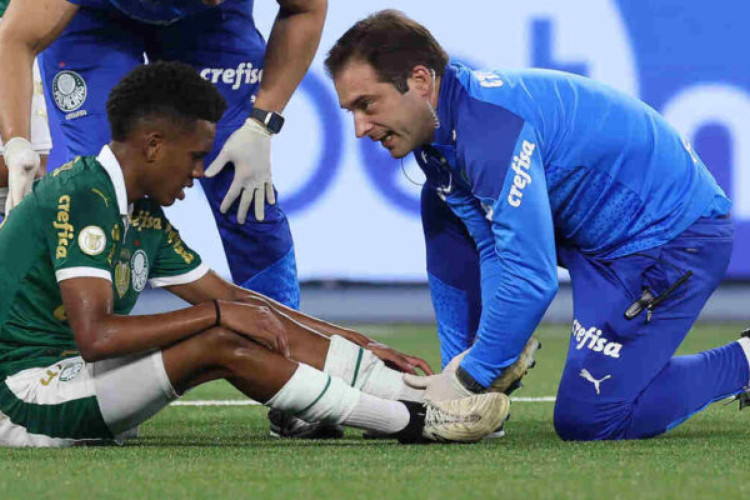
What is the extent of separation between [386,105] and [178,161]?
1.96 feet

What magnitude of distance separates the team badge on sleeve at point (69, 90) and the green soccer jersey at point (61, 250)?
27.9 inches

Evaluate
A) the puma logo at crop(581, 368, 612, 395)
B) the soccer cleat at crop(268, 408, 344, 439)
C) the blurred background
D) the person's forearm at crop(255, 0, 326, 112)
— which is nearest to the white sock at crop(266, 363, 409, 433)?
the soccer cleat at crop(268, 408, 344, 439)

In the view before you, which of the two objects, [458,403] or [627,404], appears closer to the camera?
[458,403]

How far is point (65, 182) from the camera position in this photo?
3812 millimetres

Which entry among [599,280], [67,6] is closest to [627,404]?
[599,280]

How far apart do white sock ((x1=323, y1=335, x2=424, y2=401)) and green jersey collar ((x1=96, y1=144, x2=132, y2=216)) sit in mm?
738

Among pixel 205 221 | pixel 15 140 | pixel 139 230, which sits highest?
pixel 15 140

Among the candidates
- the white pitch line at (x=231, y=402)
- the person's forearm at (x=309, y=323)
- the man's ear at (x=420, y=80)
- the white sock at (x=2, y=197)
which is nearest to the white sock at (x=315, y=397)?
the person's forearm at (x=309, y=323)

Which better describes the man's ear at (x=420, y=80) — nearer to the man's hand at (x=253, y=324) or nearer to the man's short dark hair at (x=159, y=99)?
the man's short dark hair at (x=159, y=99)

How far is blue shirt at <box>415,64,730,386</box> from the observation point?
3910 millimetres

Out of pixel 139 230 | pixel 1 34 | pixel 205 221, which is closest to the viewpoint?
pixel 139 230

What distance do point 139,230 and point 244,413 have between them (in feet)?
4.20

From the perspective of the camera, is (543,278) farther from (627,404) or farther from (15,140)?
(15,140)

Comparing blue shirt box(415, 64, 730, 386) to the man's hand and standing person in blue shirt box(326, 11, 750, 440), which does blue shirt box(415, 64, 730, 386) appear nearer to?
standing person in blue shirt box(326, 11, 750, 440)
